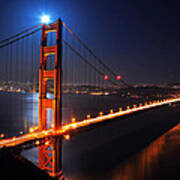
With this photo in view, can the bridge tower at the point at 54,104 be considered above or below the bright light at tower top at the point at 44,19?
below

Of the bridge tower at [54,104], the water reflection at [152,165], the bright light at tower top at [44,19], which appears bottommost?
the water reflection at [152,165]

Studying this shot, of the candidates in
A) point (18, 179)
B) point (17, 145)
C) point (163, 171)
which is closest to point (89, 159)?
point (163, 171)

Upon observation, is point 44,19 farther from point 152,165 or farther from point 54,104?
point 152,165

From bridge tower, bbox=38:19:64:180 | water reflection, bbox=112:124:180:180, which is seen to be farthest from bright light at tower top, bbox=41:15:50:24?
water reflection, bbox=112:124:180:180

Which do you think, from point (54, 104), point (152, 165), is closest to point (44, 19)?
point (54, 104)

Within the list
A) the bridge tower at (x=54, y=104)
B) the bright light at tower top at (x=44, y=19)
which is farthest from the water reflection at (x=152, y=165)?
the bright light at tower top at (x=44, y=19)

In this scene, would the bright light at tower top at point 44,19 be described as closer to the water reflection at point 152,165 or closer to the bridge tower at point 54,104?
the bridge tower at point 54,104

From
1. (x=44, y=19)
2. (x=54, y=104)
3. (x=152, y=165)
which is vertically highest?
(x=44, y=19)

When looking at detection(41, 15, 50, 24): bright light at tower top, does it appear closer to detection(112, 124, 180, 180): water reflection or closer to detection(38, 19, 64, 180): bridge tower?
detection(38, 19, 64, 180): bridge tower
